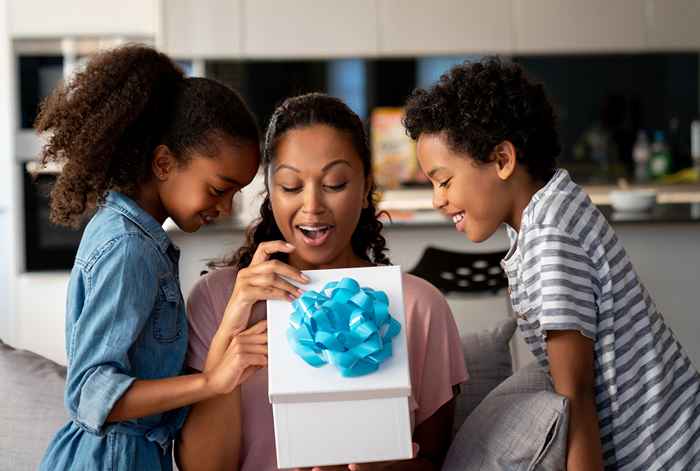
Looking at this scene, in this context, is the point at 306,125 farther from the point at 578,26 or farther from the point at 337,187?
the point at 578,26

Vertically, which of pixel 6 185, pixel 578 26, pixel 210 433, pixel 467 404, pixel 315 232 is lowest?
pixel 467 404

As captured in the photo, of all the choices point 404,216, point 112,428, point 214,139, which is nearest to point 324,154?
point 214,139

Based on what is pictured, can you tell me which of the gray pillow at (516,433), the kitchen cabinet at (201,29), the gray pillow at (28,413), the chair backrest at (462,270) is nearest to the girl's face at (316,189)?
the gray pillow at (516,433)

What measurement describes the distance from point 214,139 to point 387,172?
3937 mm

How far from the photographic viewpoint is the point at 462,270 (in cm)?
367

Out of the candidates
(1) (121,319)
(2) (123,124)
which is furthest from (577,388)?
(2) (123,124)

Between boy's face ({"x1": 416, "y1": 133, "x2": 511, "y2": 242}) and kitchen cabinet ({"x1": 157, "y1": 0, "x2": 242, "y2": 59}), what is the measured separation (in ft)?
12.2

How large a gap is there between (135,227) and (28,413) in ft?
2.50

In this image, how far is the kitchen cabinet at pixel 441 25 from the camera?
5.32m

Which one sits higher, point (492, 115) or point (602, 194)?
point (492, 115)

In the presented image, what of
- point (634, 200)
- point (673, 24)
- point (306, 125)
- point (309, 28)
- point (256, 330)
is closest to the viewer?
point (256, 330)

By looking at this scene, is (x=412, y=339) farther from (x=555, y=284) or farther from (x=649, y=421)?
(x=649, y=421)

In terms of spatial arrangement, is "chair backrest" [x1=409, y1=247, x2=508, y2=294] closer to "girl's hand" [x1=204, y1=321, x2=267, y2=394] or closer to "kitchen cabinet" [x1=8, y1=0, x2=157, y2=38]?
"girl's hand" [x1=204, y1=321, x2=267, y2=394]

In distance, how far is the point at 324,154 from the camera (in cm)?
168
